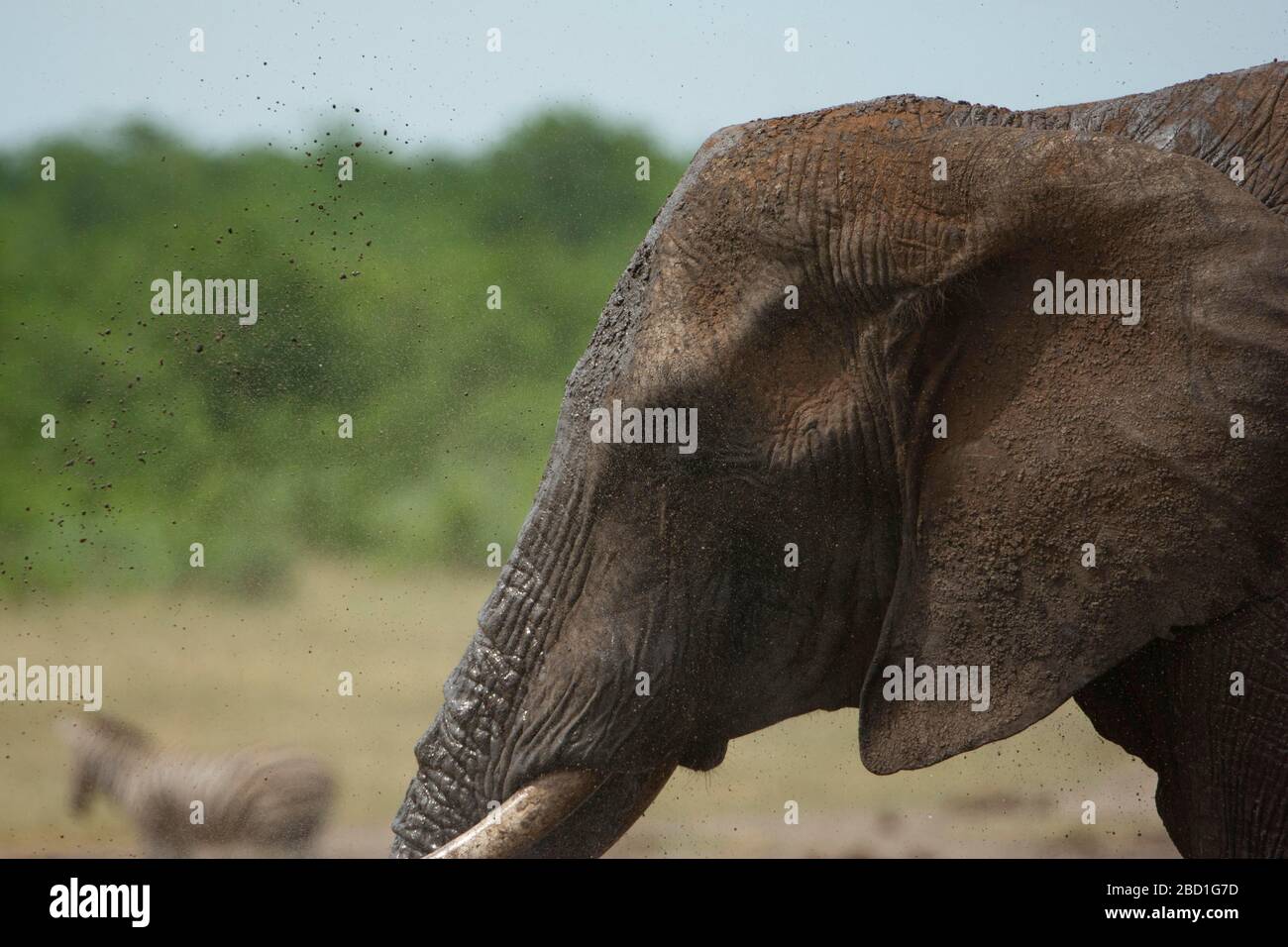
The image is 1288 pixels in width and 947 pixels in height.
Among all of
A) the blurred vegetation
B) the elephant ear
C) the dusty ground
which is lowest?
the dusty ground

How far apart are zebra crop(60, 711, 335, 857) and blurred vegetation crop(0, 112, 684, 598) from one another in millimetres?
3437

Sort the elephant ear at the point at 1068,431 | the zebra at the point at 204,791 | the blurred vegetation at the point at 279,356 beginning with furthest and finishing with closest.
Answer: the blurred vegetation at the point at 279,356
the zebra at the point at 204,791
the elephant ear at the point at 1068,431

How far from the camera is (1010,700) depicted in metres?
3.08

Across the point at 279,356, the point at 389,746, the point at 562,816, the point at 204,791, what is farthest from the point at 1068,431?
the point at 279,356

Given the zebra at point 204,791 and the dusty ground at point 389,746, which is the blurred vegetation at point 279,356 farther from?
the zebra at point 204,791

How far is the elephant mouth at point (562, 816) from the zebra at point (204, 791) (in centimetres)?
301

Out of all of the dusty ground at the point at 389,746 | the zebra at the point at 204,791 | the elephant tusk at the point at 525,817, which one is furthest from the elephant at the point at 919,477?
the dusty ground at the point at 389,746

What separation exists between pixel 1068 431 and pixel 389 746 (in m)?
7.46

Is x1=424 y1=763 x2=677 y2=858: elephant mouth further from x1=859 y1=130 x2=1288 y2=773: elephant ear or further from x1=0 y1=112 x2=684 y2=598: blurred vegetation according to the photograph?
x1=0 y1=112 x2=684 y2=598: blurred vegetation

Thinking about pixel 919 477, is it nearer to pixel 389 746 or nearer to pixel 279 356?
pixel 389 746

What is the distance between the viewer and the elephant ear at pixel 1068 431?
9.50 feet

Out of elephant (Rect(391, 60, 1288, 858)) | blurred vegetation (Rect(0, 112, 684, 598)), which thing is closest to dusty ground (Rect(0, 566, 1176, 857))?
blurred vegetation (Rect(0, 112, 684, 598))

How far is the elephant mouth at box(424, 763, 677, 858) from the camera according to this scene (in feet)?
10.5
